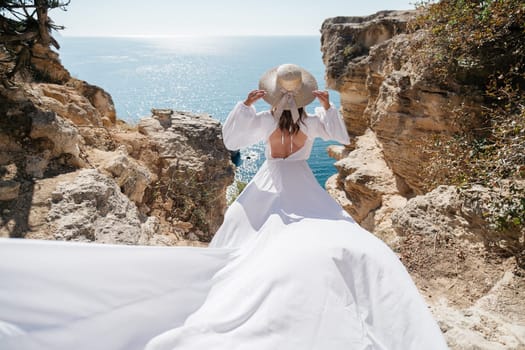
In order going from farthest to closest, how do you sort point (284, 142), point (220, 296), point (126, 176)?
point (126, 176) → point (284, 142) → point (220, 296)

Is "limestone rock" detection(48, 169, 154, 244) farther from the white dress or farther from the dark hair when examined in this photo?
the dark hair

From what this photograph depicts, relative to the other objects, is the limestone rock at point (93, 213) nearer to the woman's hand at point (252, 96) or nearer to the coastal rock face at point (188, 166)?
the woman's hand at point (252, 96)

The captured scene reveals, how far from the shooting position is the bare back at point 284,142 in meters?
3.10

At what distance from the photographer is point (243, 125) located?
2994 mm

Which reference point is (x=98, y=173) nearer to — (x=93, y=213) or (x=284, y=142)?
(x=93, y=213)

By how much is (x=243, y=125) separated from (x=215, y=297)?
5.06ft

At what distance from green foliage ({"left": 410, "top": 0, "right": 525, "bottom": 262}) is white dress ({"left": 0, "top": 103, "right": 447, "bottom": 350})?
2454 mm

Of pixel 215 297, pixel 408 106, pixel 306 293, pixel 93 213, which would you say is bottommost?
pixel 93 213

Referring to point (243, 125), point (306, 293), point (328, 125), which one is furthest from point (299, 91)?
point (306, 293)

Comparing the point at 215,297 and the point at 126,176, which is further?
the point at 126,176

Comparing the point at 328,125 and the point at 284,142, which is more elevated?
the point at 328,125

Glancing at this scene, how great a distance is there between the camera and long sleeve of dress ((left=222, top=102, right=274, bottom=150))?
2.97 meters

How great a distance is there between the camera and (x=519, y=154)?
144 inches

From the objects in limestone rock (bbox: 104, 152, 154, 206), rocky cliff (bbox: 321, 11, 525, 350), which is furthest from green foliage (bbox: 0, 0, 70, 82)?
rocky cliff (bbox: 321, 11, 525, 350)
